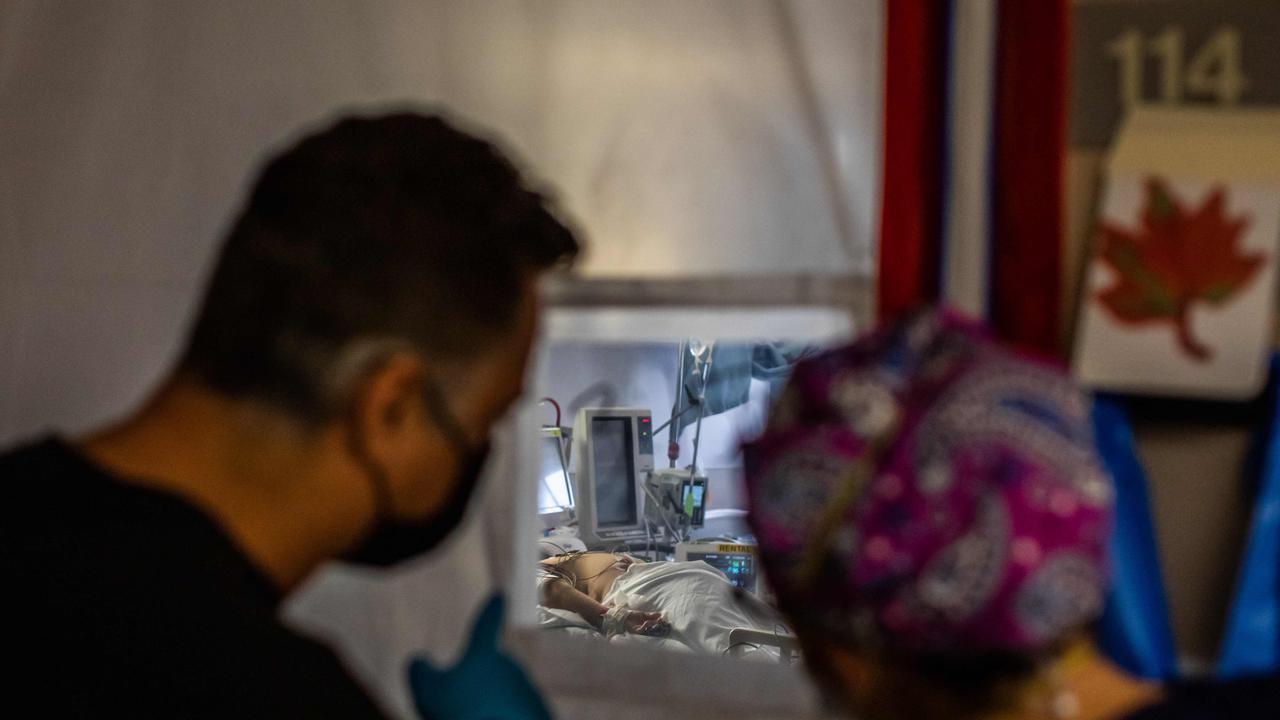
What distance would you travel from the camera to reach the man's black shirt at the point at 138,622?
0.79 m

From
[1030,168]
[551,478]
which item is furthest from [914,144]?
[551,478]

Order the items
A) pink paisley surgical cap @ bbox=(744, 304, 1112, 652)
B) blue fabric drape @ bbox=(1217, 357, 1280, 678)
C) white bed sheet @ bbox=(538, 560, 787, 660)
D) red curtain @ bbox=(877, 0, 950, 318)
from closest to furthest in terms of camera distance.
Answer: pink paisley surgical cap @ bbox=(744, 304, 1112, 652), blue fabric drape @ bbox=(1217, 357, 1280, 678), red curtain @ bbox=(877, 0, 950, 318), white bed sheet @ bbox=(538, 560, 787, 660)

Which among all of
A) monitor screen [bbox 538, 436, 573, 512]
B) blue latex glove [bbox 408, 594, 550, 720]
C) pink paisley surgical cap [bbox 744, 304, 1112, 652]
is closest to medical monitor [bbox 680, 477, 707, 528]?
monitor screen [bbox 538, 436, 573, 512]

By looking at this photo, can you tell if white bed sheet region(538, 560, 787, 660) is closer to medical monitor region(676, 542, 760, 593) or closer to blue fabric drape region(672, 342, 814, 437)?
medical monitor region(676, 542, 760, 593)

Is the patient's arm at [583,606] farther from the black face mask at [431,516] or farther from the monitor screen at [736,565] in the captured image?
the black face mask at [431,516]

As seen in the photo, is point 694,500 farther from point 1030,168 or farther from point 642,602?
point 1030,168

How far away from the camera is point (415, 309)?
933 millimetres

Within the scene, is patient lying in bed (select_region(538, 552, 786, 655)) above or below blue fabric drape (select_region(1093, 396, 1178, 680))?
below

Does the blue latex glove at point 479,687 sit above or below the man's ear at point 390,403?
below

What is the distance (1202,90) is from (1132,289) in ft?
0.60

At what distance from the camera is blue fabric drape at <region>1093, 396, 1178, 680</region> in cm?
94

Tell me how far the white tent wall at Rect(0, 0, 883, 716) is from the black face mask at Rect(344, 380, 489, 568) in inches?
8.5

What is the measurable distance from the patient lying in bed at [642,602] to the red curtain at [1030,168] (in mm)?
512

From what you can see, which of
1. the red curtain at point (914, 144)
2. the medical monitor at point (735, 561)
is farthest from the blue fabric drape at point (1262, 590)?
the medical monitor at point (735, 561)
